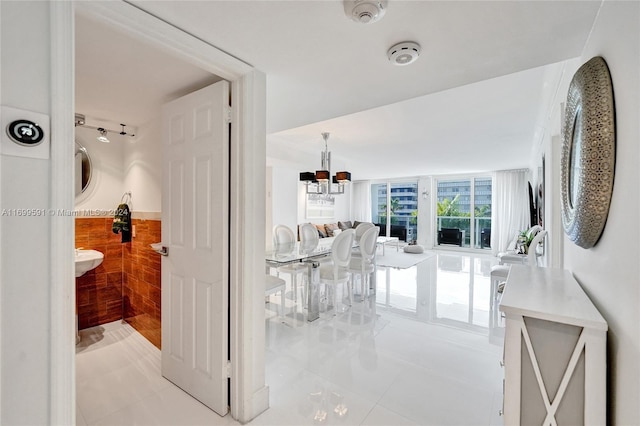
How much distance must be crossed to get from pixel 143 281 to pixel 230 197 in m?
1.60

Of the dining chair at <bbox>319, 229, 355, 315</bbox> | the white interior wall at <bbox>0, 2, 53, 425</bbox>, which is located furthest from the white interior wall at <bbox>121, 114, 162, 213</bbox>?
the dining chair at <bbox>319, 229, 355, 315</bbox>

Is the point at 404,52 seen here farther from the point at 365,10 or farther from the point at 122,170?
the point at 122,170

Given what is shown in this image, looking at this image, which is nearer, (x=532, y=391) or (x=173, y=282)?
(x=532, y=391)

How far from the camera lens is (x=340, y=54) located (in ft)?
4.83

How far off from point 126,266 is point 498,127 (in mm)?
5017

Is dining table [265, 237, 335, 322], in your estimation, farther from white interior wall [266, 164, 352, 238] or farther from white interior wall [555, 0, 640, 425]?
white interior wall [266, 164, 352, 238]

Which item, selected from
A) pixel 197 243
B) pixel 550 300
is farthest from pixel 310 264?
pixel 550 300

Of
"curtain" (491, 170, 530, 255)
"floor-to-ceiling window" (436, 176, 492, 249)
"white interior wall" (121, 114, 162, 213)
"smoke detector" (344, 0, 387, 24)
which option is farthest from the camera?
"floor-to-ceiling window" (436, 176, 492, 249)

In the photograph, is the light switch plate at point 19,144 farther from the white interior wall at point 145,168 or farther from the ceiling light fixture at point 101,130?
the ceiling light fixture at point 101,130

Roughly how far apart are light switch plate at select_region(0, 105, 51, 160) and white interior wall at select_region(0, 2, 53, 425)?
2cm

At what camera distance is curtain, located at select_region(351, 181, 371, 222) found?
10445mm

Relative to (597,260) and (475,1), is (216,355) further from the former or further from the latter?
(475,1)

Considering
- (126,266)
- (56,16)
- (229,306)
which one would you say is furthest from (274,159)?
(56,16)

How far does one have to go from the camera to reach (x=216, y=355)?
1.73 meters
